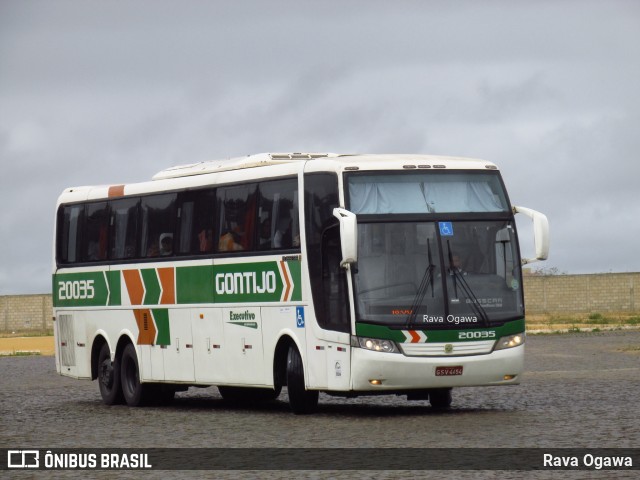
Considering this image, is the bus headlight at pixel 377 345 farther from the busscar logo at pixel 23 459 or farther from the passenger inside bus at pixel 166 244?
the passenger inside bus at pixel 166 244

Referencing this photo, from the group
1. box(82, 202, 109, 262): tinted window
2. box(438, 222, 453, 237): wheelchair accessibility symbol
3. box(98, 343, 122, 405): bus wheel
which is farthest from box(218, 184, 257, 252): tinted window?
box(98, 343, 122, 405): bus wheel

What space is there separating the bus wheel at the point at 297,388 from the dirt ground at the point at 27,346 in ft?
96.5

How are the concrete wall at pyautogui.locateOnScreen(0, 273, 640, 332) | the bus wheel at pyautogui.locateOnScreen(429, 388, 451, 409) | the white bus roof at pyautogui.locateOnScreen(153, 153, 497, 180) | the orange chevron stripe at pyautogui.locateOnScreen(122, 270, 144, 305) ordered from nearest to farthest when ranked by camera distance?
the white bus roof at pyautogui.locateOnScreen(153, 153, 497, 180), the bus wheel at pyautogui.locateOnScreen(429, 388, 451, 409), the orange chevron stripe at pyautogui.locateOnScreen(122, 270, 144, 305), the concrete wall at pyautogui.locateOnScreen(0, 273, 640, 332)

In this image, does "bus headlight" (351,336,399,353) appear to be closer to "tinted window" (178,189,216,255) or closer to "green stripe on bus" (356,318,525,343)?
"green stripe on bus" (356,318,525,343)

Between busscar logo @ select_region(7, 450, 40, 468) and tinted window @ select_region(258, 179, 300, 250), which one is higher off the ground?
tinted window @ select_region(258, 179, 300, 250)

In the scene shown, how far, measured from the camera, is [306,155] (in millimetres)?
22453

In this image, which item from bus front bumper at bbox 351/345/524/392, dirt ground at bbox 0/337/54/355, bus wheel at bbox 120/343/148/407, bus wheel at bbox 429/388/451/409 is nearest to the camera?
bus front bumper at bbox 351/345/524/392

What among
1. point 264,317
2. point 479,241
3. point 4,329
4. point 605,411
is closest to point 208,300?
point 264,317

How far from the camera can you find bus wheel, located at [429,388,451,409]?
71.2ft

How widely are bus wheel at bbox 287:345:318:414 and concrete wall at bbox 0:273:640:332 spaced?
60.2 m

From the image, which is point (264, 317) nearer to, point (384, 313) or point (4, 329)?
point (384, 313)

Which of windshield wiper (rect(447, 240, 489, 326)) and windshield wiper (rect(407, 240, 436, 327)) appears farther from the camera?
windshield wiper (rect(447, 240, 489, 326))

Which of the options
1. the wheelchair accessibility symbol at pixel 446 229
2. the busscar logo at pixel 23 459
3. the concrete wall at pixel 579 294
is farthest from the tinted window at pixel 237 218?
the concrete wall at pixel 579 294

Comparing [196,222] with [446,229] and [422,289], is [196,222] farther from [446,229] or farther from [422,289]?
[422,289]
